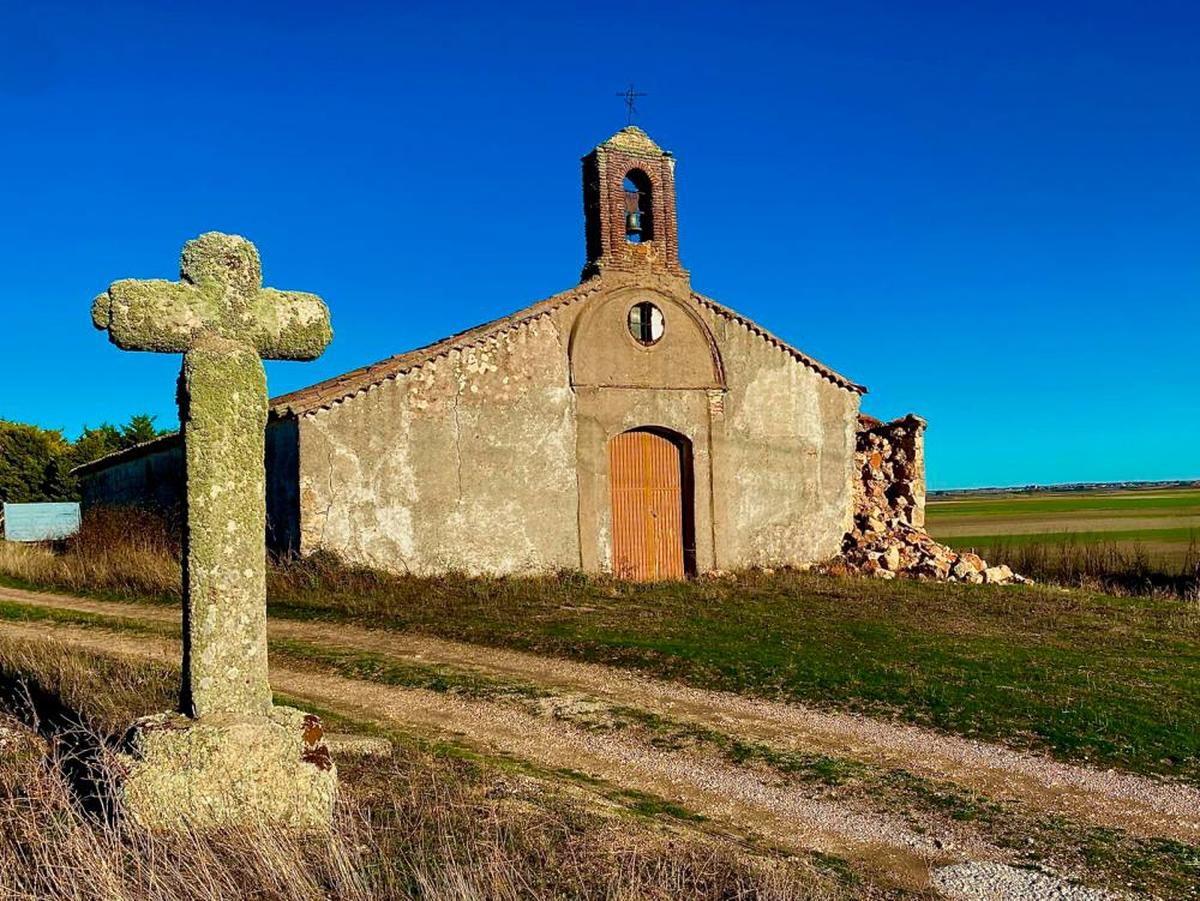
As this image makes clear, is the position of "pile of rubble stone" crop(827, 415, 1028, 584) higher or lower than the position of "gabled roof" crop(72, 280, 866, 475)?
lower

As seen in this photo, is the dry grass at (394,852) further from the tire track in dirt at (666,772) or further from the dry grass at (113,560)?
the dry grass at (113,560)

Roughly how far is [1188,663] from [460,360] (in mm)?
10794

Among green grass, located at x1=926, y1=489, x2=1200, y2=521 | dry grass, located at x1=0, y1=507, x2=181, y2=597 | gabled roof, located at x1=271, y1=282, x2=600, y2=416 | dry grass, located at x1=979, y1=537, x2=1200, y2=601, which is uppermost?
gabled roof, located at x1=271, y1=282, x2=600, y2=416

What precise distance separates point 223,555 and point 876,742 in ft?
15.8

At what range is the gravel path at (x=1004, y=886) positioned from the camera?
4770mm

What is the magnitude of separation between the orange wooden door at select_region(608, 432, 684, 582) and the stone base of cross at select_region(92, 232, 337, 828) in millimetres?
12875

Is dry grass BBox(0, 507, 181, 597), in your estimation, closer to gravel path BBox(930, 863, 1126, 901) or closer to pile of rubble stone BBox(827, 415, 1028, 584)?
pile of rubble stone BBox(827, 415, 1028, 584)

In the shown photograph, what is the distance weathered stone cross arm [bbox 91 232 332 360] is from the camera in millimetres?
5082

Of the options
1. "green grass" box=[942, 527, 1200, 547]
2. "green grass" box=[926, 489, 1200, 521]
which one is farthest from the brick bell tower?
"green grass" box=[926, 489, 1200, 521]

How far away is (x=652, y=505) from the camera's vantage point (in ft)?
60.6

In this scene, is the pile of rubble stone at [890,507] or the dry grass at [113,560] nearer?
the dry grass at [113,560]

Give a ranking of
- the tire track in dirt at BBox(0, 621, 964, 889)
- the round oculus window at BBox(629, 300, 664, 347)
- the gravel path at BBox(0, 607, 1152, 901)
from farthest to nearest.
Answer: the round oculus window at BBox(629, 300, 664, 347), the tire track in dirt at BBox(0, 621, 964, 889), the gravel path at BBox(0, 607, 1152, 901)

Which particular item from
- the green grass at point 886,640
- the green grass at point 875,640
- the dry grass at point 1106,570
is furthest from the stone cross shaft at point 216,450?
the dry grass at point 1106,570

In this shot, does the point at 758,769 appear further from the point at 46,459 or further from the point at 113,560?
the point at 46,459
